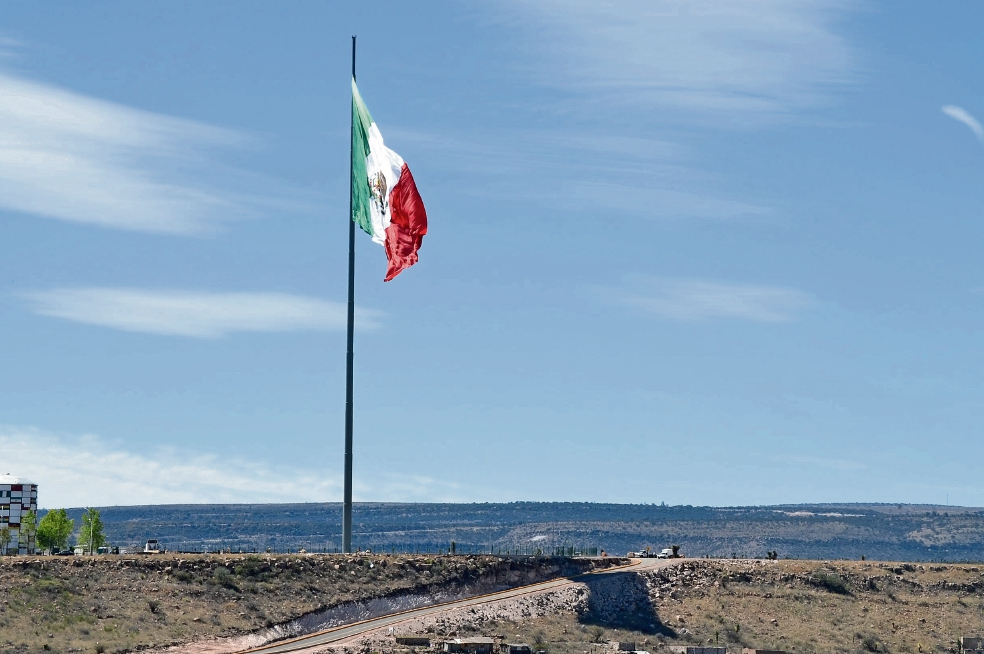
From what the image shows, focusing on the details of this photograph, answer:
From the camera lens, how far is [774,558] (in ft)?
385

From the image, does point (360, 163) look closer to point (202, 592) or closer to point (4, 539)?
point (202, 592)

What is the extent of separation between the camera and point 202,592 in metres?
88.1

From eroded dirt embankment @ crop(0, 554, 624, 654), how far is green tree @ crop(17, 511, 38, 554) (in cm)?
3840

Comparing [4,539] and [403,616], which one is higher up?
[4,539]

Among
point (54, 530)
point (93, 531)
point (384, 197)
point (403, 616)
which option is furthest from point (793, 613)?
point (54, 530)

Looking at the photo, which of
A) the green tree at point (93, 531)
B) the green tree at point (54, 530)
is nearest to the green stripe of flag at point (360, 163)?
the green tree at point (93, 531)

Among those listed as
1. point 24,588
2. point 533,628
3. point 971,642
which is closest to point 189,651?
point 24,588

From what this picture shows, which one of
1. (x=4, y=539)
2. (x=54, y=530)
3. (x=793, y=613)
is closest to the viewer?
(x=793, y=613)

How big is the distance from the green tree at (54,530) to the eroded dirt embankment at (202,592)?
4225 cm

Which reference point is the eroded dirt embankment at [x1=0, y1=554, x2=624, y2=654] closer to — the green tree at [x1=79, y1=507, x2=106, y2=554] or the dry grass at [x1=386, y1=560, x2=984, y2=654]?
the dry grass at [x1=386, y1=560, x2=984, y2=654]

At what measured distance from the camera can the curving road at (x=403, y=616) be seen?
81812 mm

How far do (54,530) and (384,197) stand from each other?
190 ft

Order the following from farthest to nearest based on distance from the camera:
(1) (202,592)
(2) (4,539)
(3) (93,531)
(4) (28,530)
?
(3) (93,531) < (4) (28,530) < (2) (4,539) < (1) (202,592)

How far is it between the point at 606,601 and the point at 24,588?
35.3 m
